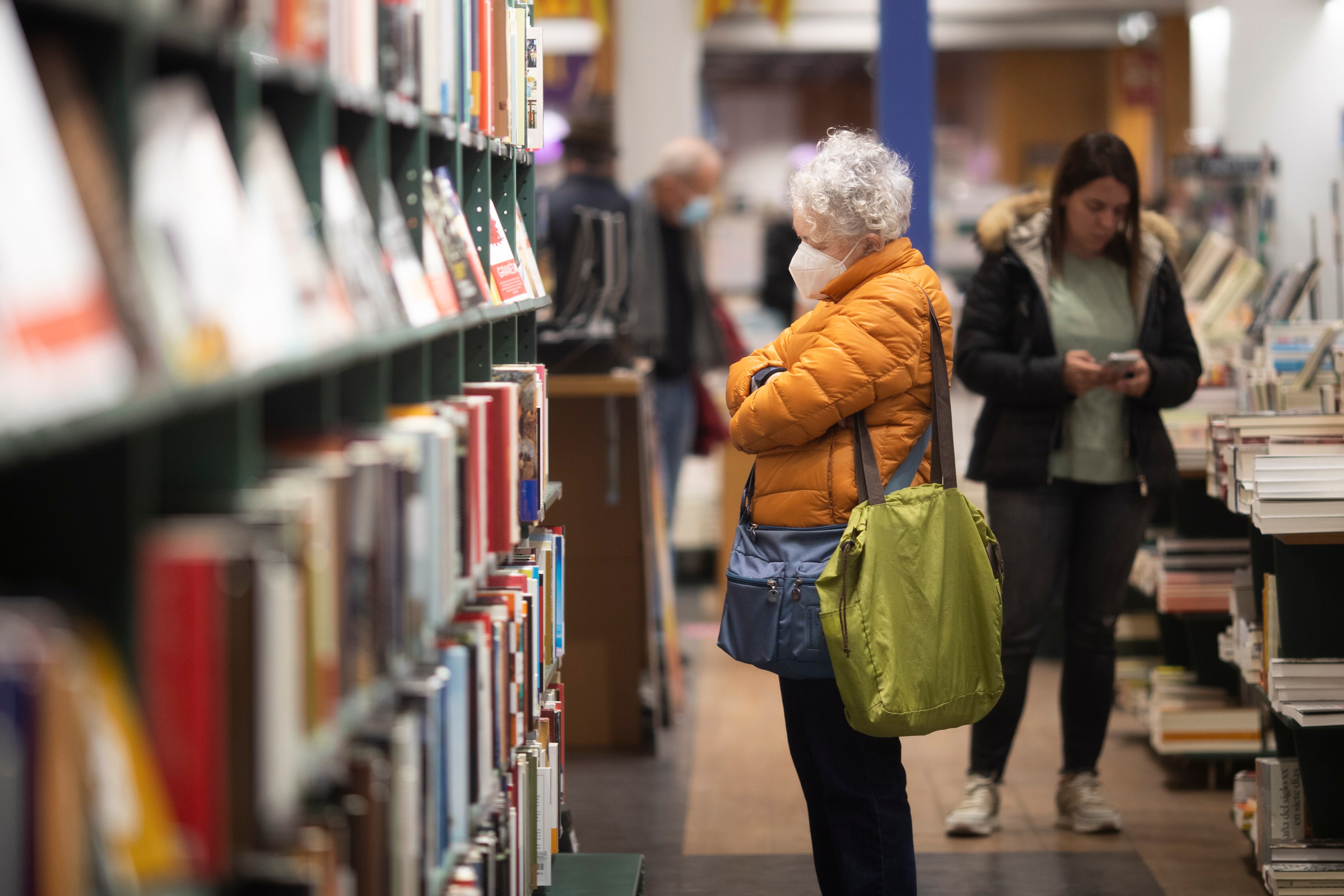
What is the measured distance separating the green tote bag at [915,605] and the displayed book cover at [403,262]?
0.96 meters

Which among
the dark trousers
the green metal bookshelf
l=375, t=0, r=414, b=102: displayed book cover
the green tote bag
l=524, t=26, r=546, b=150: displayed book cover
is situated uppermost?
l=524, t=26, r=546, b=150: displayed book cover

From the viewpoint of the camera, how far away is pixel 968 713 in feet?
8.83

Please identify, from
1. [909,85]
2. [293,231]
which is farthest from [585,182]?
[293,231]

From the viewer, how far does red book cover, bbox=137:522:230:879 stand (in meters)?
1.15

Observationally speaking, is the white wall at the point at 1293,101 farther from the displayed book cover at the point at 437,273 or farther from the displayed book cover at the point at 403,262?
the displayed book cover at the point at 403,262

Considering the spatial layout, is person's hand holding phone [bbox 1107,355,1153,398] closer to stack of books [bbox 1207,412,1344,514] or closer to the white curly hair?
stack of books [bbox 1207,412,1344,514]

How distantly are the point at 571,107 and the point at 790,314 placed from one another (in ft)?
11.6

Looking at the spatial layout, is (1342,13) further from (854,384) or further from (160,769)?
(160,769)

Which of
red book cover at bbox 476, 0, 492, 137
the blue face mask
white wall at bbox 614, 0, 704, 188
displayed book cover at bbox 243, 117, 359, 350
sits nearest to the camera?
displayed book cover at bbox 243, 117, 359, 350

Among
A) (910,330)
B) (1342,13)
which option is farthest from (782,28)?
(910,330)

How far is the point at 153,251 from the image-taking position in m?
1.19

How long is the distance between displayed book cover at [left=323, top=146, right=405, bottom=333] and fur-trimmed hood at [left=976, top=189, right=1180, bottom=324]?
2.21m

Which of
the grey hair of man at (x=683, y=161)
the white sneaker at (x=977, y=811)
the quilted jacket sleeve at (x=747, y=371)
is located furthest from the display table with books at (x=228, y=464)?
the grey hair of man at (x=683, y=161)

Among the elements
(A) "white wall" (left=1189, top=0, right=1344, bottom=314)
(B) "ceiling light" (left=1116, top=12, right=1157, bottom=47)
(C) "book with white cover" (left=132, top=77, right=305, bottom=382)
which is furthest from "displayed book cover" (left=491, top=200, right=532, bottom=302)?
(B) "ceiling light" (left=1116, top=12, right=1157, bottom=47)
